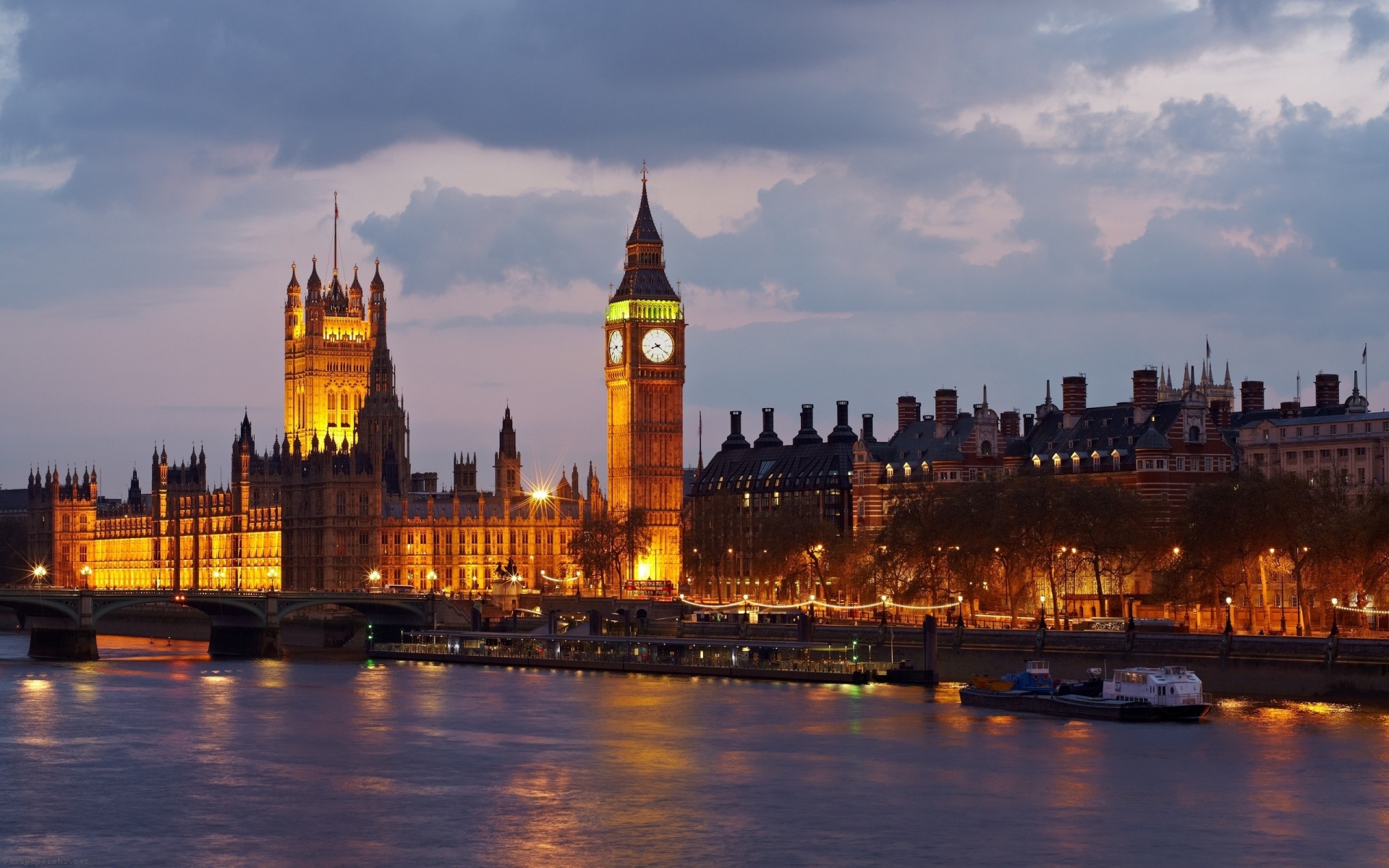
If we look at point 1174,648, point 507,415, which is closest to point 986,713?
point 1174,648

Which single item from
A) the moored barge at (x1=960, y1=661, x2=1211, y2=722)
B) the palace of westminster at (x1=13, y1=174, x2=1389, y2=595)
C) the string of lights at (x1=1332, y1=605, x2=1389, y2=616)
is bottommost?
the moored barge at (x1=960, y1=661, x2=1211, y2=722)

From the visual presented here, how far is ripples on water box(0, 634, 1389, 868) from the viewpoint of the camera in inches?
2053

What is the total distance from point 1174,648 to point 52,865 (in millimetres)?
46114

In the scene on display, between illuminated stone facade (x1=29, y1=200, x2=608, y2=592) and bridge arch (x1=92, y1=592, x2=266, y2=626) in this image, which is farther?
illuminated stone facade (x1=29, y1=200, x2=608, y2=592)

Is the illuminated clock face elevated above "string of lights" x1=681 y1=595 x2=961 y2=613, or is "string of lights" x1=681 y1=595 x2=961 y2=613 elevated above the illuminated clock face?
the illuminated clock face

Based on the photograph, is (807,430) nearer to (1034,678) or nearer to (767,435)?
(767,435)

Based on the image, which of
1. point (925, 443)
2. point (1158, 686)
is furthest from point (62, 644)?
point (1158, 686)

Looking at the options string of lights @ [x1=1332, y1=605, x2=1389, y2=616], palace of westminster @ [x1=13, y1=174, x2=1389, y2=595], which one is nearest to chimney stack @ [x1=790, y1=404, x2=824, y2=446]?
palace of westminster @ [x1=13, y1=174, x2=1389, y2=595]

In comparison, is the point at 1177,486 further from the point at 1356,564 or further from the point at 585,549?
the point at 585,549

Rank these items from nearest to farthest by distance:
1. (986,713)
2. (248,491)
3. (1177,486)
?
(986,713), (1177,486), (248,491)

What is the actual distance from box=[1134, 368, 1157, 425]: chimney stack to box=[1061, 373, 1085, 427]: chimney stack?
563 centimetres

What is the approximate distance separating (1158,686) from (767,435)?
276 ft

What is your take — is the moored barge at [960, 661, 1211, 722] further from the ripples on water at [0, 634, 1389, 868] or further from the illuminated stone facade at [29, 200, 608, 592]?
the illuminated stone facade at [29, 200, 608, 592]

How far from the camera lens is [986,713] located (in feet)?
255
